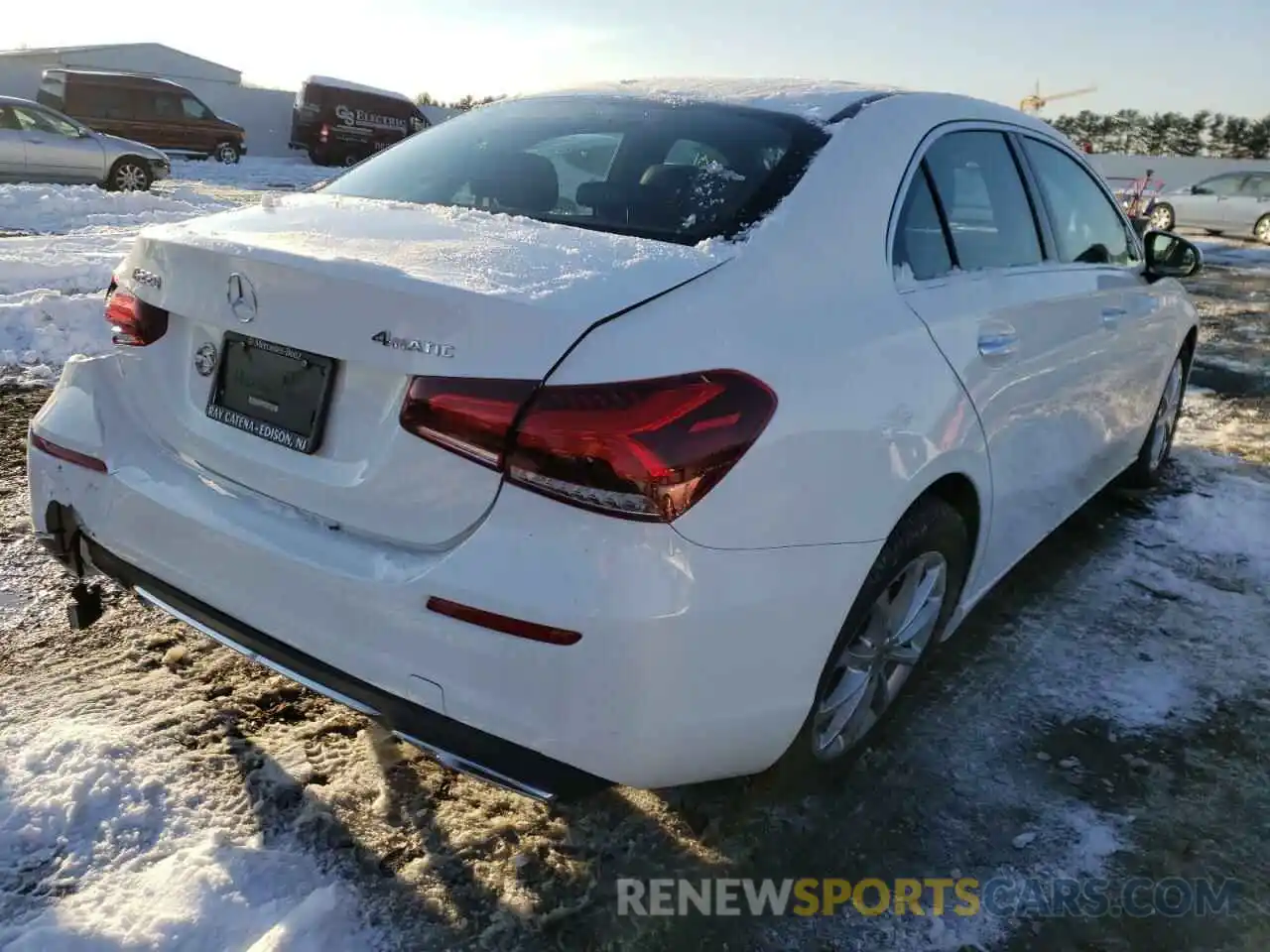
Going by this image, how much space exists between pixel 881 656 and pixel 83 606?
2001 mm

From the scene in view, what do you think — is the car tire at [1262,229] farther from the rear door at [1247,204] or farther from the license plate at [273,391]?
the license plate at [273,391]

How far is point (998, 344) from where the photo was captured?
8.76ft

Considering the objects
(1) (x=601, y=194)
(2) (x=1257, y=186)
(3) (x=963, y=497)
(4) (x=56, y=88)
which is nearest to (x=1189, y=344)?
(3) (x=963, y=497)

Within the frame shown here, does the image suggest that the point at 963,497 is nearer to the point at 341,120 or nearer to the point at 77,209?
the point at 77,209

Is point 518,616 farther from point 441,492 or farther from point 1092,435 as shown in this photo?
point 1092,435

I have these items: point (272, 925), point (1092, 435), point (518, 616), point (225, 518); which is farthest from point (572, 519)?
point (1092, 435)

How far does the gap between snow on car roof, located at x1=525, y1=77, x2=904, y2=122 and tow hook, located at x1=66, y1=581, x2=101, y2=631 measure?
6.46 ft

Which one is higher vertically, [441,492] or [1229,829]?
[441,492]

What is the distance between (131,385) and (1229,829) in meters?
2.86

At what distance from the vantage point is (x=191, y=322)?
7.18ft

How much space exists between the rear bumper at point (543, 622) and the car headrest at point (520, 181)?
3.17 feet

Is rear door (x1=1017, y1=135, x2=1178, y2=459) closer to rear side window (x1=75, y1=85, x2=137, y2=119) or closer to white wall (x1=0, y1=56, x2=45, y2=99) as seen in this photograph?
rear side window (x1=75, y1=85, x2=137, y2=119)

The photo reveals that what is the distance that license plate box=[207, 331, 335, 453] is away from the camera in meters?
1.93

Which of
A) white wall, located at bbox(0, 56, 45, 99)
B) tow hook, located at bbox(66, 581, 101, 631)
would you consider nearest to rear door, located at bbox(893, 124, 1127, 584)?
tow hook, located at bbox(66, 581, 101, 631)
